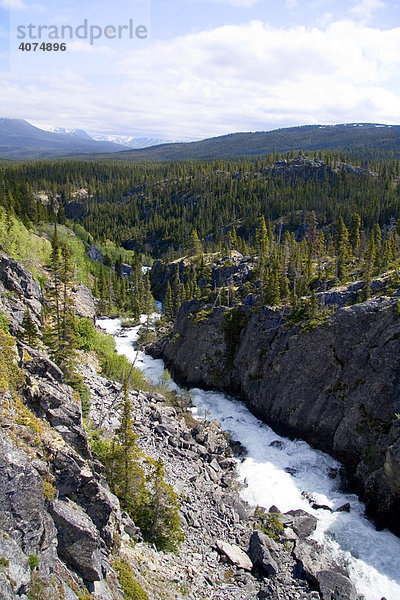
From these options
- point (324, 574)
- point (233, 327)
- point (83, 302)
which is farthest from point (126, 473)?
point (83, 302)

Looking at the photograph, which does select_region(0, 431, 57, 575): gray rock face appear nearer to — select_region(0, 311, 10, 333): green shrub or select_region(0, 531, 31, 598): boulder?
select_region(0, 531, 31, 598): boulder

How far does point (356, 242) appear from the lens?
88.7 m

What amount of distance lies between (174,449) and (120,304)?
8288 centimetres

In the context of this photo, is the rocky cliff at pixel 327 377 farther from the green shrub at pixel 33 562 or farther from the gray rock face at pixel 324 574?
the green shrub at pixel 33 562

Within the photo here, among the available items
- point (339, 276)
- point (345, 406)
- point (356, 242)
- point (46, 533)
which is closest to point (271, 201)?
point (356, 242)

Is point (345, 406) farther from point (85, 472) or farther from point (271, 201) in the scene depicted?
point (271, 201)

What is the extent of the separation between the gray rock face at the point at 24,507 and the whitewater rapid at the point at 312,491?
2322cm

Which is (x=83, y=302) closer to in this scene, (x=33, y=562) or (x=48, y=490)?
(x=48, y=490)

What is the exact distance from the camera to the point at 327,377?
47156 millimetres

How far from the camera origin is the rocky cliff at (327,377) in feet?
123

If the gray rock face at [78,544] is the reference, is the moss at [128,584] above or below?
below

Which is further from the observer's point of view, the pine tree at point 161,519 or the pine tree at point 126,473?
the pine tree at point 126,473

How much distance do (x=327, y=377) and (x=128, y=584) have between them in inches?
1331

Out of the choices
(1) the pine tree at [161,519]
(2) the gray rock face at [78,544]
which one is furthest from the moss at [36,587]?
(1) the pine tree at [161,519]
